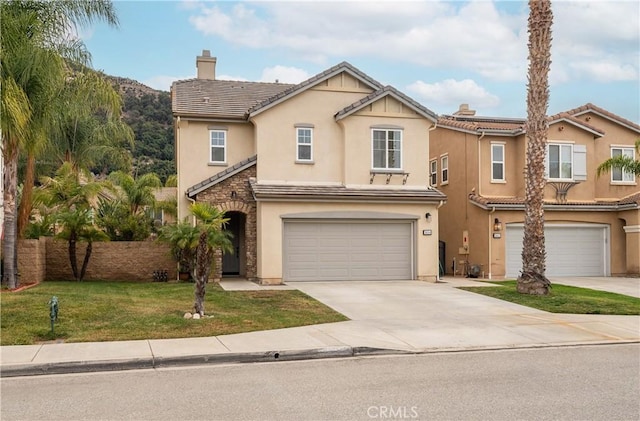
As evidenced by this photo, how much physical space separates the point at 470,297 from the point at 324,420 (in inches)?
476

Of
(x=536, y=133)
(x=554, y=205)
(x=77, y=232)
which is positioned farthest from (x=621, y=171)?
(x=77, y=232)

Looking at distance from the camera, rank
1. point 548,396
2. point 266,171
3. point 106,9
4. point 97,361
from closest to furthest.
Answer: point 548,396
point 97,361
point 106,9
point 266,171

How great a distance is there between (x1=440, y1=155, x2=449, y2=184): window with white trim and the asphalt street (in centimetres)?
1864

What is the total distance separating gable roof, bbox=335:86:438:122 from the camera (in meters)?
22.0

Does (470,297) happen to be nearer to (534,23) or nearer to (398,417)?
(534,23)

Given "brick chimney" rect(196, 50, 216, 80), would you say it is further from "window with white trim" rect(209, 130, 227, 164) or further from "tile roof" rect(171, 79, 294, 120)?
"window with white trim" rect(209, 130, 227, 164)

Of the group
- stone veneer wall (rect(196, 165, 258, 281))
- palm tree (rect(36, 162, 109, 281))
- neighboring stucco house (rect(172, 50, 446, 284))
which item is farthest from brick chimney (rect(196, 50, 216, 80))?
palm tree (rect(36, 162, 109, 281))

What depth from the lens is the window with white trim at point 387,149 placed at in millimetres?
22609

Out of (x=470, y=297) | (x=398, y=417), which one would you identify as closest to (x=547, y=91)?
(x=470, y=297)

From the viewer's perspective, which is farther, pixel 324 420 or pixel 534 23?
pixel 534 23

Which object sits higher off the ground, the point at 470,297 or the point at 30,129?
the point at 30,129

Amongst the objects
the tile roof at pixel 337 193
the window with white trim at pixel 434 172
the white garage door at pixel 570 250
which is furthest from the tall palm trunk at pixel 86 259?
the window with white trim at pixel 434 172

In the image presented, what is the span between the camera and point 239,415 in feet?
21.9

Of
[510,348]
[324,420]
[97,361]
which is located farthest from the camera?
[510,348]
